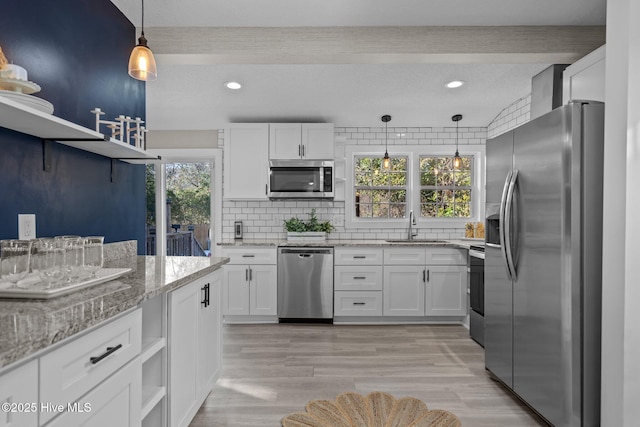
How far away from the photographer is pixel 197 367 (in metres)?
2.10

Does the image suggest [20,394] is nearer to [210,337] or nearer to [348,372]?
[210,337]

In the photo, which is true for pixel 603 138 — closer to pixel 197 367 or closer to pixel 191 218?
pixel 197 367

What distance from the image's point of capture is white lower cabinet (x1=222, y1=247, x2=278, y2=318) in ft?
13.8

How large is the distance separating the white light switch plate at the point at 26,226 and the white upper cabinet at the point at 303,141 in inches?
115

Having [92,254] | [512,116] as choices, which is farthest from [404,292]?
[92,254]

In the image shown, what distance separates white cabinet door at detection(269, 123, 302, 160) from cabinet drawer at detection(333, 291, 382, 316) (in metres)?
1.70

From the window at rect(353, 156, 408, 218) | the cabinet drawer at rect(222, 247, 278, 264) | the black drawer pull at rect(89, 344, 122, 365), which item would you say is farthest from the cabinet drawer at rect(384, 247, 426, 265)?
the black drawer pull at rect(89, 344, 122, 365)

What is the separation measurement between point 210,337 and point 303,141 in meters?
2.72

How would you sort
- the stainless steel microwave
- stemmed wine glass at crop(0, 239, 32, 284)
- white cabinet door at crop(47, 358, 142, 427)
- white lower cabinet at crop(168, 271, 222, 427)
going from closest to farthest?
white cabinet door at crop(47, 358, 142, 427) < stemmed wine glass at crop(0, 239, 32, 284) < white lower cabinet at crop(168, 271, 222, 427) < the stainless steel microwave

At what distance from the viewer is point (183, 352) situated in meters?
1.89

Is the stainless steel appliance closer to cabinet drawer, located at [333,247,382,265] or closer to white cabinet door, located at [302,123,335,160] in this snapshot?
cabinet drawer, located at [333,247,382,265]

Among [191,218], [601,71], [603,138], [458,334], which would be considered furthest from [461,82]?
[191,218]

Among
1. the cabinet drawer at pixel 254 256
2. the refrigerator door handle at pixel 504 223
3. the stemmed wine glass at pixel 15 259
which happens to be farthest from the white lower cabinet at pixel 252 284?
the stemmed wine glass at pixel 15 259

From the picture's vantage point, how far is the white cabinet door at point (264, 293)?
166 inches
